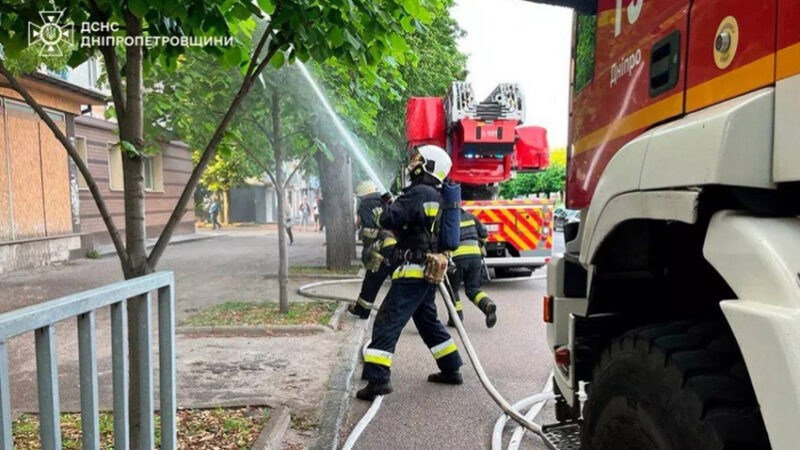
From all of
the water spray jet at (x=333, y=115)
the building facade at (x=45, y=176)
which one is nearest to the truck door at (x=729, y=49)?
the water spray jet at (x=333, y=115)

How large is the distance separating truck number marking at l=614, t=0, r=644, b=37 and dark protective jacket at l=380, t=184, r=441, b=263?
2203 millimetres

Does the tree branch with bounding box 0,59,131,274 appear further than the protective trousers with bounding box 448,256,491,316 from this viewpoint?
No

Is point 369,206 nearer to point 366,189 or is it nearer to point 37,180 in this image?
point 366,189

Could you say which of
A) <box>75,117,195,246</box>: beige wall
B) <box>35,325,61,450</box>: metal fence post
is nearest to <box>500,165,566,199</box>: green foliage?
<box>75,117,195,246</box>: beige wall

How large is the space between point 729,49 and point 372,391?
11.2 feet

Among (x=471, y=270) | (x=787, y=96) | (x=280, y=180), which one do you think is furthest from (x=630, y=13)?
(x=280, y=180)

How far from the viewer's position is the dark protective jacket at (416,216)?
4.24m

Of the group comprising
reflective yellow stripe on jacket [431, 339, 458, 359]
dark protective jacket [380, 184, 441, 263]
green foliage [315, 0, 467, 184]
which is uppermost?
green foliage [315, 0, 467, 184]

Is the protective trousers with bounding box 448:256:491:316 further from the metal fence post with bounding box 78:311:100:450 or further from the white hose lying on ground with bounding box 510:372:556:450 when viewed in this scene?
the metal fence post with bounding box 78:311:100:450

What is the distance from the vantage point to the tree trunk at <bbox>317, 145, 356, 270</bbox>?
10.8 metres

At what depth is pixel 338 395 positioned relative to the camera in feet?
13.6

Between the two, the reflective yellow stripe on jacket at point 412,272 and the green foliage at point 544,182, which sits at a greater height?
the green foliage at point 544,182

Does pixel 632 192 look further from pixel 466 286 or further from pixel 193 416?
pixel 466 286

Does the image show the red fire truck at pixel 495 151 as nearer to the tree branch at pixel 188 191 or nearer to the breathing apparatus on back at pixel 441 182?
the breathing apparatus on back at pixel 441 182
